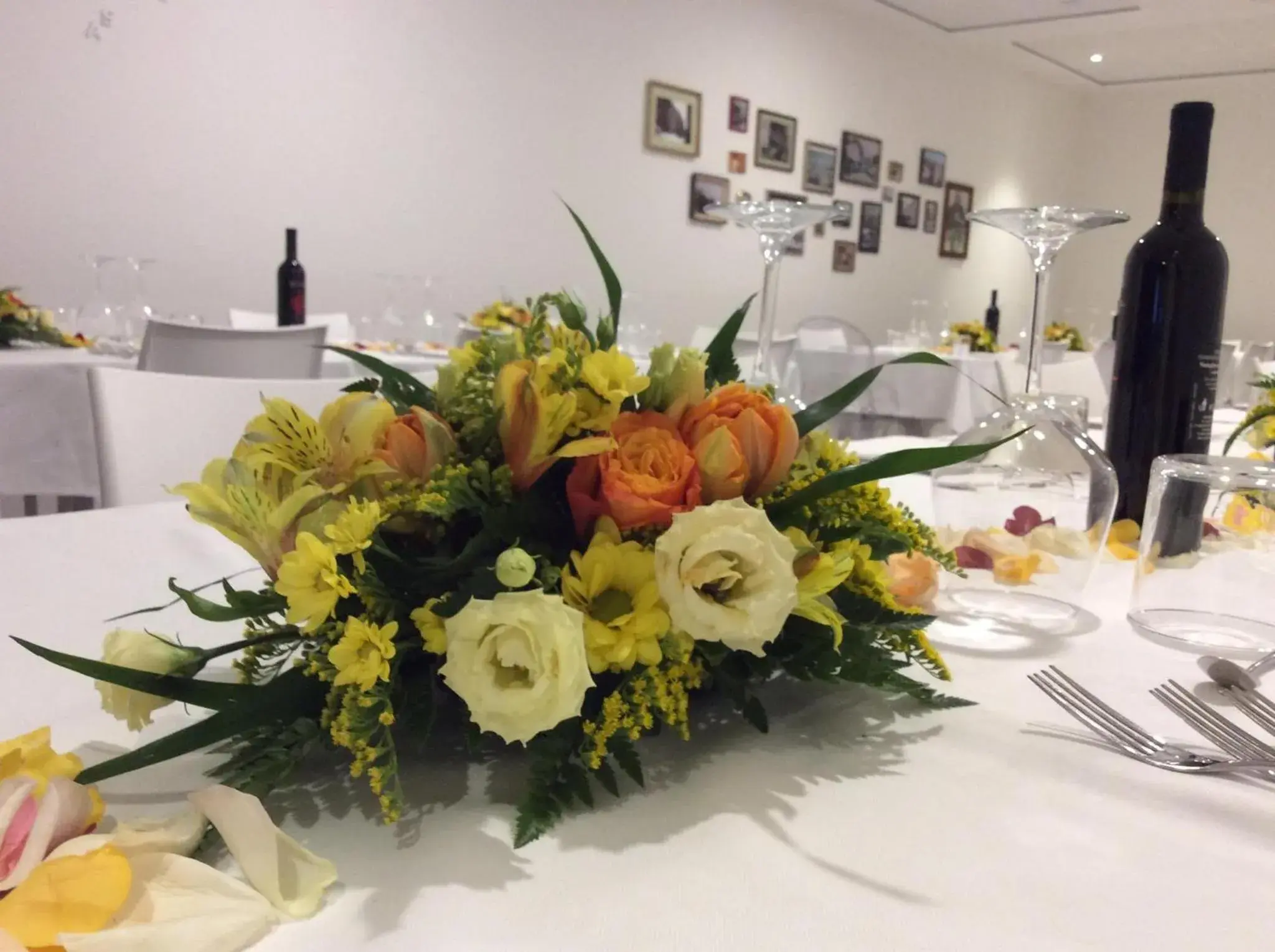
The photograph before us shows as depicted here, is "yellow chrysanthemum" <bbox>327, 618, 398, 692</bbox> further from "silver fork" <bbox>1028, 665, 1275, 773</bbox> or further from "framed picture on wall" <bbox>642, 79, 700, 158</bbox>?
"framed picture on wall" <bbox>642, 79, 700, 158</bbox>

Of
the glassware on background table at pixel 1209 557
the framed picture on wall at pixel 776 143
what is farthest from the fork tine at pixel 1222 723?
the framed picture on wall at pixel 776 143

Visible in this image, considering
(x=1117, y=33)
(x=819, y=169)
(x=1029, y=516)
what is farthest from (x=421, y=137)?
(x=1117, y=33)

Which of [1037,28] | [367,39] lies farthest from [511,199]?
[1037,28]

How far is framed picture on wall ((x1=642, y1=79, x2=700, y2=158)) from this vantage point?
15.9 ft

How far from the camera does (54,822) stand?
12.6 inches

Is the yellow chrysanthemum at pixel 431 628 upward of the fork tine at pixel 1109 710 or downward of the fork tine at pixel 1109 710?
upward

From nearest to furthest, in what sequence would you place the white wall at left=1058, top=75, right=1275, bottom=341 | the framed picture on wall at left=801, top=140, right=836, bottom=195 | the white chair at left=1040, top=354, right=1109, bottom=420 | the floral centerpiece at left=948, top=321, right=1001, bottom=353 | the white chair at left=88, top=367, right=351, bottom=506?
the white chair at left=88, top=367, right=351, bottom=506 < the white chair at left=1040, top=354, right=1109, bottom=420 < the floral centerpiece at left=948, top=321, right=1001, bottom=353 < the framed picture on wall at left=801, top=140, right=836, bottom=195 < the white wall at left=1058, top=75, right=1275, bottom=341

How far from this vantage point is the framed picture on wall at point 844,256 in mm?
6055

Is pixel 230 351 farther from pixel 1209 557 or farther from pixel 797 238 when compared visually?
pixel 797 238

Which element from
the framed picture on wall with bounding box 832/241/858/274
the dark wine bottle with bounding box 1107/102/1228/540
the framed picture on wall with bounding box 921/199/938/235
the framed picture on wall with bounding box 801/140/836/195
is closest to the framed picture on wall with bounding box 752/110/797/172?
the framed picture on wall with bounding box 801/140/836/195

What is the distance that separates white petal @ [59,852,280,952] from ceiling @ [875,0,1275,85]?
20.5 ft

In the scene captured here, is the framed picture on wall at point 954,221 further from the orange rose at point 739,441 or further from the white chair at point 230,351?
the orange rose at point 739,441

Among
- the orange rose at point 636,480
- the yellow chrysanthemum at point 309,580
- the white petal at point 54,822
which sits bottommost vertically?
the white petal at point 54,822

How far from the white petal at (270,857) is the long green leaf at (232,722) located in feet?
0.08
